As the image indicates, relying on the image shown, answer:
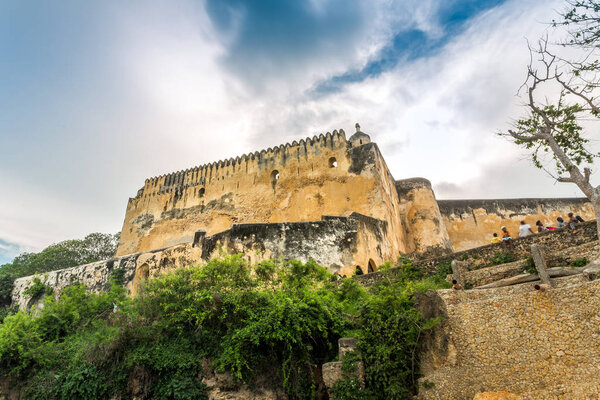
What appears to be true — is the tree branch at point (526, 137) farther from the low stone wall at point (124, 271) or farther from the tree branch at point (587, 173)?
the low stone wall at point (124, 271)

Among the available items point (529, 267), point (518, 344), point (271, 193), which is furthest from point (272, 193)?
point (518, 344)

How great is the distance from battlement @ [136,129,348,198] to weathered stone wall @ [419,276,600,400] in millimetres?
13045

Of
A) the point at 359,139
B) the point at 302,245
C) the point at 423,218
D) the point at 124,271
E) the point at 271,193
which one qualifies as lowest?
the point at 124,271

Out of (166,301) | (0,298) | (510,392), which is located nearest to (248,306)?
(166,301)

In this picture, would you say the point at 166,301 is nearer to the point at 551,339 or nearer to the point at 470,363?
the point at 470,363

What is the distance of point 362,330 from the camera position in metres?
6.47

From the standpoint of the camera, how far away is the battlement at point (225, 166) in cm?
1838

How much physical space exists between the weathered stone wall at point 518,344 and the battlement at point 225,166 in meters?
13.0

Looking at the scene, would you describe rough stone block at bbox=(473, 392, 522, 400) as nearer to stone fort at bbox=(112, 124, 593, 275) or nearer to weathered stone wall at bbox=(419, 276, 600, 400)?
weathered stone wall at bbox=(419, 276, 600, 400)

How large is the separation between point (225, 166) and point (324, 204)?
22.9 ft

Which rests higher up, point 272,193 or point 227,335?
point 272,193

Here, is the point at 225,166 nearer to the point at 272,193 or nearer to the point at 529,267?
the point at 272,193

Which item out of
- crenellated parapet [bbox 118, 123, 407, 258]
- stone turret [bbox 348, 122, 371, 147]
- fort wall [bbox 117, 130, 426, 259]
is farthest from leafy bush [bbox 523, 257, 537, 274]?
stone turret [bbox 348, 122, 371, 147]

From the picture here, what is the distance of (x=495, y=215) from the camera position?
18250 millimetres
